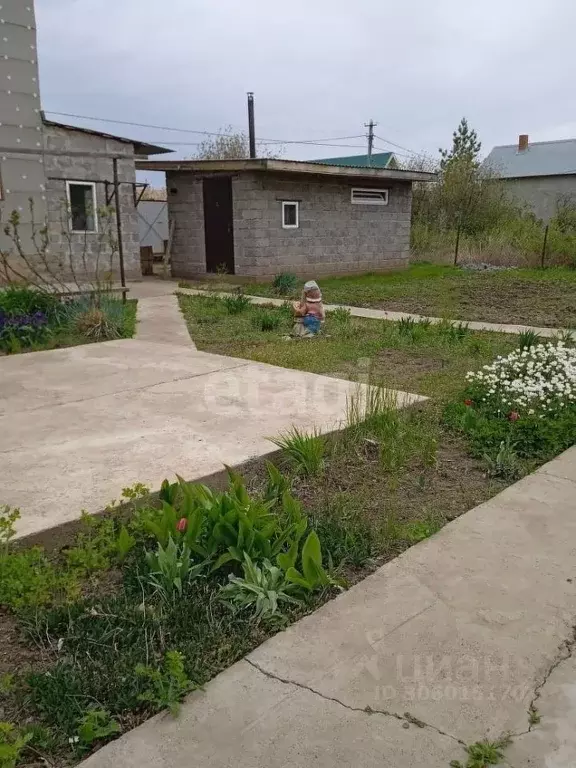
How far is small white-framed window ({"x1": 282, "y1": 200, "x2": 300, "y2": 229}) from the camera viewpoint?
50.0 feet

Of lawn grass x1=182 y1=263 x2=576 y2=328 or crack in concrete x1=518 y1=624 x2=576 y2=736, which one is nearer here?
crack in concrete x1=518 y1=624 x2=576 y2=736

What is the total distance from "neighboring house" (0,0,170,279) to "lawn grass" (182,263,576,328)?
2618 millimetres

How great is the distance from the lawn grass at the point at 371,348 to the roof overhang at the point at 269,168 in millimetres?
5547

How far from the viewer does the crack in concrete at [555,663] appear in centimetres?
196

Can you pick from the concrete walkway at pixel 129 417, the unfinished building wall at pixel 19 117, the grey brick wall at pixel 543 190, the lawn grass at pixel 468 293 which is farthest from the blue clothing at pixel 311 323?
the grey brick wall at pixel 543 190

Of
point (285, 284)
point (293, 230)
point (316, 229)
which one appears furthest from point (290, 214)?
point (285, 284)

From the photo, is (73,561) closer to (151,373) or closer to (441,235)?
(151,373)

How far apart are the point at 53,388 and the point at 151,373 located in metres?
0.87

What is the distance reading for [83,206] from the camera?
45.9ft

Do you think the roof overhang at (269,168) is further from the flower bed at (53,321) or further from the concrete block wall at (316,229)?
the flower bed at (53,321)

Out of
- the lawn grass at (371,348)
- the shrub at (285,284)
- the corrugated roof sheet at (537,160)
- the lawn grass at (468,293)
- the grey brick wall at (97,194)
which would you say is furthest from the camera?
the corrugated roof sheet at (537,160)

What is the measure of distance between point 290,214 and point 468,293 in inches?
185

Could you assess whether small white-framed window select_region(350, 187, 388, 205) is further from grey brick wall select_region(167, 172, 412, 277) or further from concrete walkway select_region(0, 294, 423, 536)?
concrete walkway select_region(0, 294, 423, 536)

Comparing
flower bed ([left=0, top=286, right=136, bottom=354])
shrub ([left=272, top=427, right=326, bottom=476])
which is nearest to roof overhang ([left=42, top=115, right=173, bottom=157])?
flower bed ([left=0, top=286, right=136, bottom=354])
